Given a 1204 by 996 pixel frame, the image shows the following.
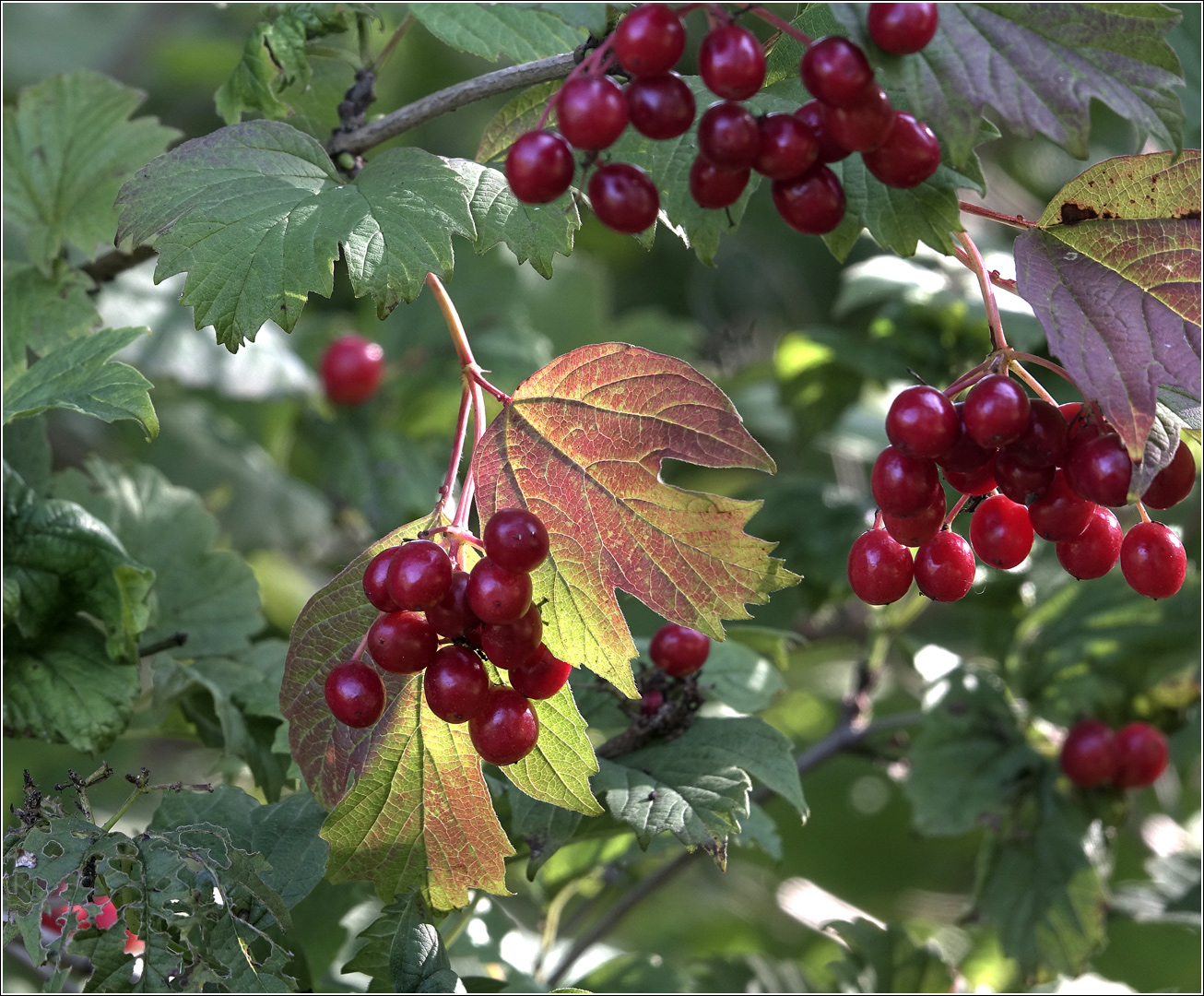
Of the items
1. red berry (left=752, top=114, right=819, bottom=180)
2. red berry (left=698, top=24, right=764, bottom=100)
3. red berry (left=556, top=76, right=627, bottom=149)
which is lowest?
red berry (left=752, top=114, right=819, bottom=180)

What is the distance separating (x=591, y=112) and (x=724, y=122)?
0.08 m

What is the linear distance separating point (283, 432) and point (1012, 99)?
1.60 m

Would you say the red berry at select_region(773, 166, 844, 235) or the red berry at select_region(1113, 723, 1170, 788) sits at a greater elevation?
the red berry at select_region(773, 166, 844, 235)

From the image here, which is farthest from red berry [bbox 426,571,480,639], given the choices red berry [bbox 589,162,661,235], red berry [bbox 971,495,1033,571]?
red berry [bbox 971,495,1033,571]

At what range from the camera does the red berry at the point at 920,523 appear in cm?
79

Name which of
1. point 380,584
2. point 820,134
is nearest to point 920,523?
point 820,134

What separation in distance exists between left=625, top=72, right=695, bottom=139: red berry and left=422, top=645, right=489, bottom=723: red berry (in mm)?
362

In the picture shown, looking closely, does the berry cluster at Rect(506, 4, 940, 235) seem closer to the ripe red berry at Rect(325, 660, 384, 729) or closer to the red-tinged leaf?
the red-tinged leaf

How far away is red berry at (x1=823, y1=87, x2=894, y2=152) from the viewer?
691mm

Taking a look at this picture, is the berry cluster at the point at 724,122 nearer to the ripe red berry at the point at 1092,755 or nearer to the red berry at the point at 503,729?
the red berry at the point at 503,729

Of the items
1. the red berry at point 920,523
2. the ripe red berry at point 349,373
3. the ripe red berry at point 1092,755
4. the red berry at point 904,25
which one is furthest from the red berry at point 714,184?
the ripe red berry at point 349,373

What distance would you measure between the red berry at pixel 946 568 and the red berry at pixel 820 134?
271 mm

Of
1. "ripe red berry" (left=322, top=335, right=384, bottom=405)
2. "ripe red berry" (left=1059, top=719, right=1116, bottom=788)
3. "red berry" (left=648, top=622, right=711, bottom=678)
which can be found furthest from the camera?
"ripe red berry" (left=322, top=335, right=384, bottom=405)

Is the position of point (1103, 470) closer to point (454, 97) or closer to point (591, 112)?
point (591, 112)
